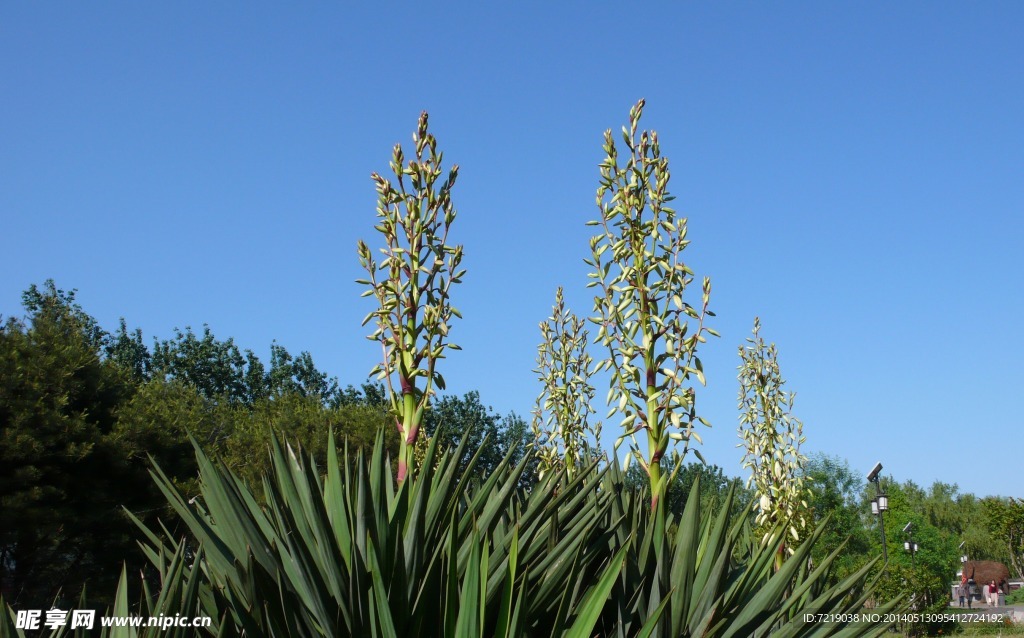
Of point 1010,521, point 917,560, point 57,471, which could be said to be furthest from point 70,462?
point 917,560

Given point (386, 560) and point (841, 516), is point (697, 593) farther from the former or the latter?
point (841, 516)

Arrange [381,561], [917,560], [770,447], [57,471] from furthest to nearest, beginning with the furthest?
[917,560]
[57,471]
[770,447]
[381,561]

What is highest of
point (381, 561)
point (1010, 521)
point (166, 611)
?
point (1010, 521)

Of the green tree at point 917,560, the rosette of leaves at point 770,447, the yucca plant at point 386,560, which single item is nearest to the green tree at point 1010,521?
the green tree at point 917,560

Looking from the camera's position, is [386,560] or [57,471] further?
[57,471]

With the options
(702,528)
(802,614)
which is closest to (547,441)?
(702,528)

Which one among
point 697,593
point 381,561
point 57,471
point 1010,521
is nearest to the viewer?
point 381,561

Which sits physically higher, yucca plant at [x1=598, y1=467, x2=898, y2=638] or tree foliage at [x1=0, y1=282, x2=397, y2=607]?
tree foliage at [x1=0, y1=282, x2=397, y2=607]

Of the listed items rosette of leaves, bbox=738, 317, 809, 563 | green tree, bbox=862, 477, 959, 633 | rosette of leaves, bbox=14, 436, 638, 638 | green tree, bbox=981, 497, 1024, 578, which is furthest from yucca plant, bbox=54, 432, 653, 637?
green tree, bbox=981, 497, 1024, 578

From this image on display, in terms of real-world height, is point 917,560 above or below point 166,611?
above

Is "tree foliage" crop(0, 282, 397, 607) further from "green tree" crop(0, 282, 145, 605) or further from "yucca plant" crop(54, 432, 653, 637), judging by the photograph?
"yucca plant" crop(54, 432, 653, 637)

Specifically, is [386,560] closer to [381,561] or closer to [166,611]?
[381,561]

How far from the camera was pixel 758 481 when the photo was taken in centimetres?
990

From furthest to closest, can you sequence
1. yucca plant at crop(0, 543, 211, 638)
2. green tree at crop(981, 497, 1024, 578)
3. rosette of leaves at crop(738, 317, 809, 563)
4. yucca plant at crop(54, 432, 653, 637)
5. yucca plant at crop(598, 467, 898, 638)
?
green tree at crop(981, 497, 1024, 578) < rosette of leaves at crop(738, 317, 809, 563) < yucca plant at crop(598, 467, 898, 638) < yucca plant at crop(0, 543, 211, 638) < yucca plant at crop(54, 432, 653, 637)
